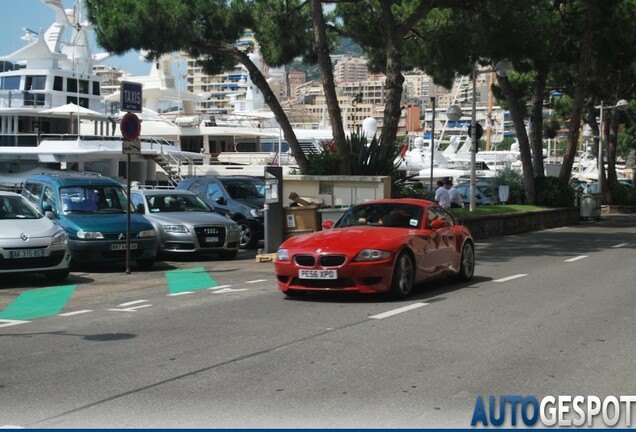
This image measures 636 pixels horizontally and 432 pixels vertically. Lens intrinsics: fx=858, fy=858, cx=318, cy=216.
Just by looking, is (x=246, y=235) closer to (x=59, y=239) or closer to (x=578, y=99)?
(x=59, y=239)

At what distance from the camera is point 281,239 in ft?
63.6

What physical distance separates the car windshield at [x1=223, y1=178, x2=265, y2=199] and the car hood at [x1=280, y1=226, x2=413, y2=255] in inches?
452

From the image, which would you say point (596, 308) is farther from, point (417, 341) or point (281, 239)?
point (281, 239)

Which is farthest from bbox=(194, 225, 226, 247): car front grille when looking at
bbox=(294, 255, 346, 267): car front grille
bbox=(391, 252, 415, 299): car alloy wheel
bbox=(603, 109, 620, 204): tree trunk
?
bbox=(603, 109, 620, 204): tree trunk

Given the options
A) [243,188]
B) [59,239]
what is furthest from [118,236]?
[243,188]

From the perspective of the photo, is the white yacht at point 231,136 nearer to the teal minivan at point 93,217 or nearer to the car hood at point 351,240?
the teal minivan at point 93,217

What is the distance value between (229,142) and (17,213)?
46.0 meters

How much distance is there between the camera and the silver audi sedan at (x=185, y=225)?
18.9 meters

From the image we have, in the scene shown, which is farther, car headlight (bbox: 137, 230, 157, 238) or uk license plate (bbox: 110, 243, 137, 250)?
car headlight (bbox: 137, 230, 157, 238)

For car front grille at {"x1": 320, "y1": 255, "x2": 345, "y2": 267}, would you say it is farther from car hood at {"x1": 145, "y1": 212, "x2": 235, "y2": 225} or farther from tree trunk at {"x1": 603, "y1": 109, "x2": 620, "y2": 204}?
tree trunk at {"x1": 603, "y1": 109, "x2": 620, "y2": 204}

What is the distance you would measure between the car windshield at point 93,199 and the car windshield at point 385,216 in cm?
644

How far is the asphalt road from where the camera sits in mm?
6387

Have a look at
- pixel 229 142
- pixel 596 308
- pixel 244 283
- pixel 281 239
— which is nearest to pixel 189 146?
pixel 229 142

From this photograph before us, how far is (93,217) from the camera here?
17.2m
